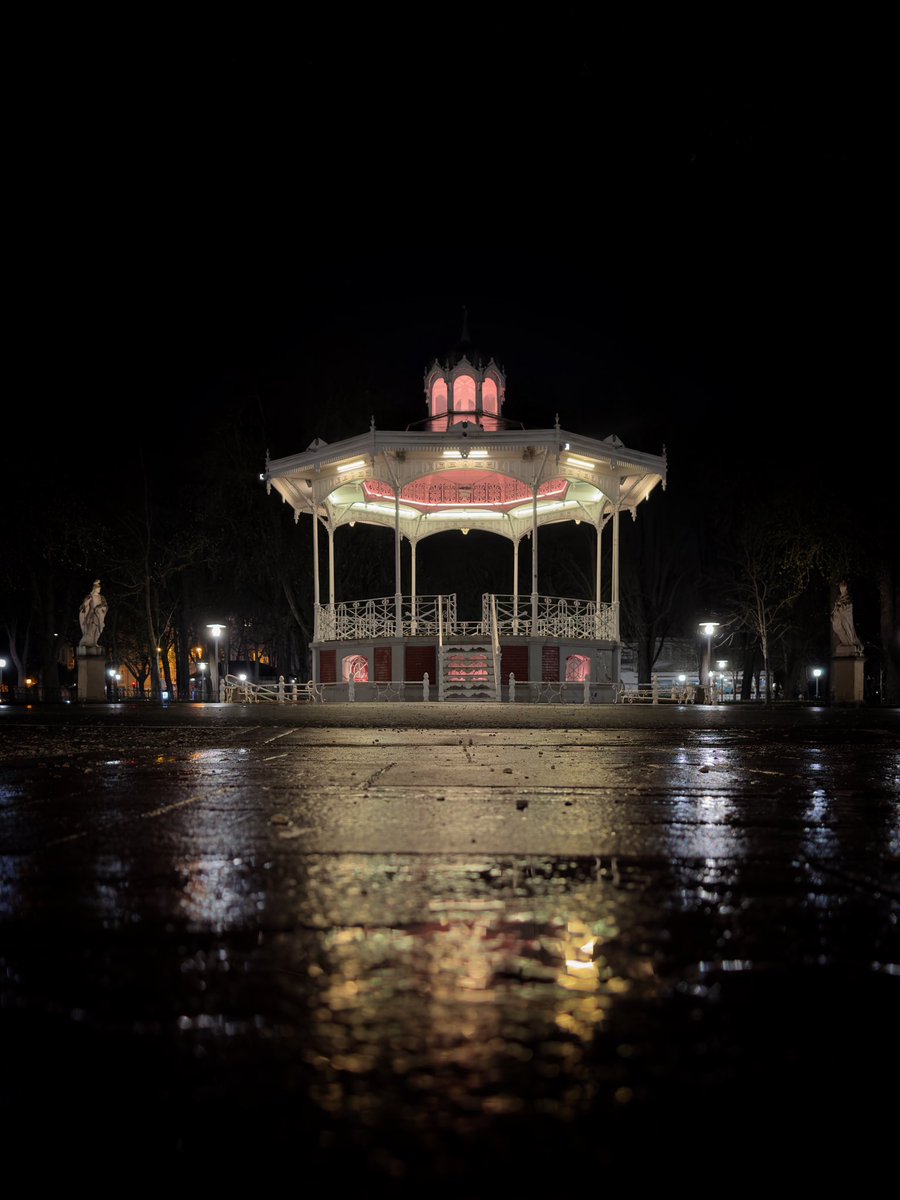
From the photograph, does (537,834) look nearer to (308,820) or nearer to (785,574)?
(308,820)

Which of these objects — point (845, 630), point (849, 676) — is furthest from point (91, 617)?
point (849, 676)

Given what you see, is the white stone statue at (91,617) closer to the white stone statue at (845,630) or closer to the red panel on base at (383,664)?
the red panel on base at (383,664)

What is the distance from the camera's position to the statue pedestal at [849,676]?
21.5 meters

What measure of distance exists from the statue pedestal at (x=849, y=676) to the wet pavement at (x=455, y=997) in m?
20.0

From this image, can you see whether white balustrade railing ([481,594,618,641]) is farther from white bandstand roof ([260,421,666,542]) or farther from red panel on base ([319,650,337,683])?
red panel on base ([319,650,337,683])

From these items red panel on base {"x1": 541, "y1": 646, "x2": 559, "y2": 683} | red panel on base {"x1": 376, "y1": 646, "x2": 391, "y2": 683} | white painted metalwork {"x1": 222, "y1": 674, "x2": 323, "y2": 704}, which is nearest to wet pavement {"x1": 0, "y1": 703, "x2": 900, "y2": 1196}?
red panel on base {"x1": 541, "y1": 646, "x2": 559, "y2": 683}

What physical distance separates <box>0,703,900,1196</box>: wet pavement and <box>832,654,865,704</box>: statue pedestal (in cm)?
2001

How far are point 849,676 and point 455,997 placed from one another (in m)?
22.9

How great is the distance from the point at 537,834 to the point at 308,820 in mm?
887

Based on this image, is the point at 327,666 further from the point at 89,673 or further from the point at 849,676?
the point at 849,676

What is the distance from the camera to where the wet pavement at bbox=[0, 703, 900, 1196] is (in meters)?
0.88

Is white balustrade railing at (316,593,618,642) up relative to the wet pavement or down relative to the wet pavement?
up

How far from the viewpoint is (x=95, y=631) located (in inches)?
1070

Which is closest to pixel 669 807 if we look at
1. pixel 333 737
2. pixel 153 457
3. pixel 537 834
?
pixel 537 834
